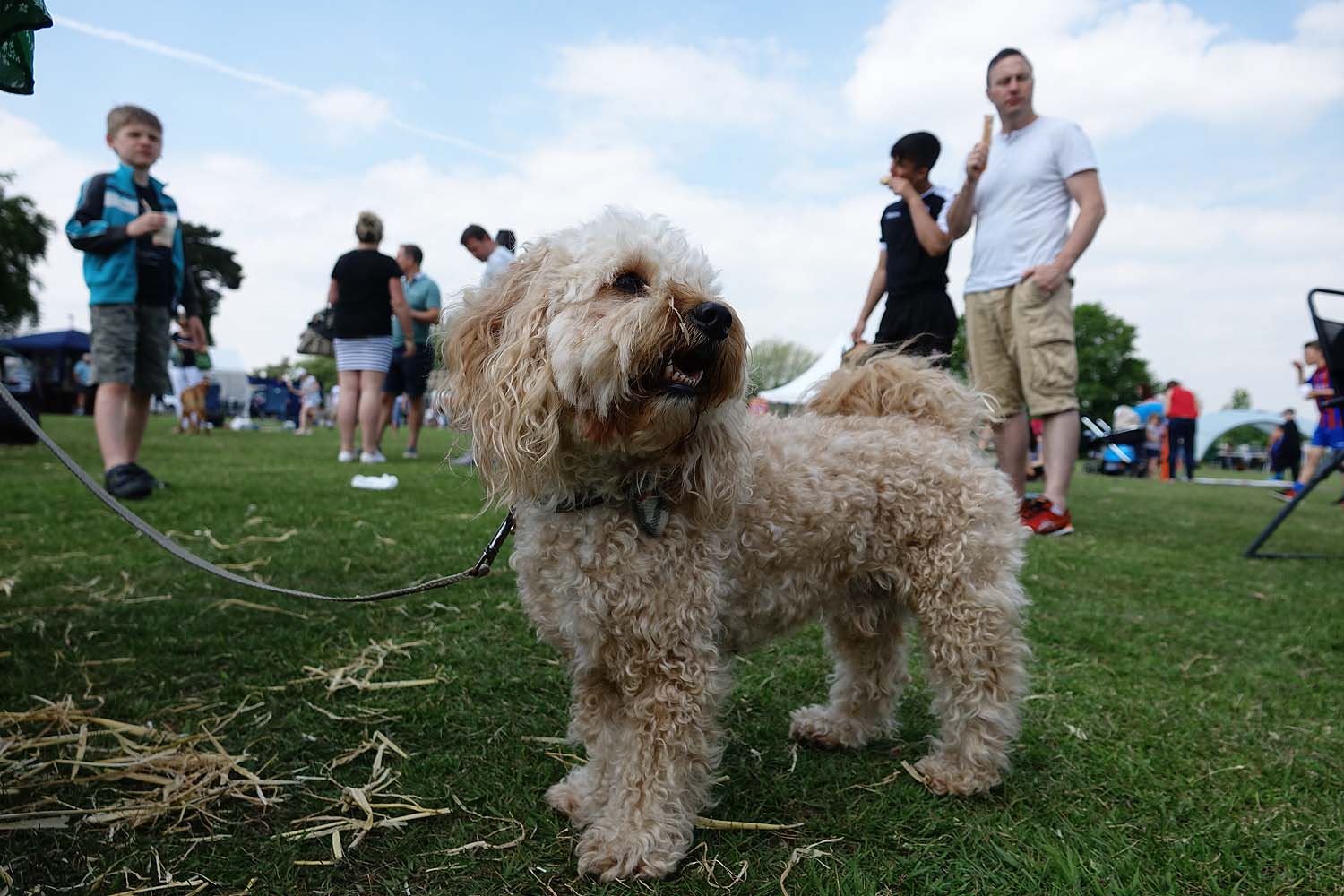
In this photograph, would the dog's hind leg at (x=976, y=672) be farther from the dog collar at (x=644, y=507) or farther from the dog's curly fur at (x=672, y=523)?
the dog collar at (x=644, y=507)

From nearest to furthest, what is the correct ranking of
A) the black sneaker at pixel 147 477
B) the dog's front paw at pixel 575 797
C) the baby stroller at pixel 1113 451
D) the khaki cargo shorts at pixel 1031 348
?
1. the dog's front paw at pixel 575 797
2. the khaki cargo shorts at pixel 1031 348
3. the black sneaker at pixel 147 477
4. the baby stroller at pixel 1113 451

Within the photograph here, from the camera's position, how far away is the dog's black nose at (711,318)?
6.35 ft

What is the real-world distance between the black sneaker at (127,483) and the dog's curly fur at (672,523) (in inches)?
201

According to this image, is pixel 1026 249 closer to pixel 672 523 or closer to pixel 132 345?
pixel 672 523

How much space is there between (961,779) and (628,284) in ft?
5.96

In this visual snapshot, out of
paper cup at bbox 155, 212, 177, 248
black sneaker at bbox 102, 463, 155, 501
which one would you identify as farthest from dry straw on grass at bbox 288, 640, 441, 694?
paper cup at bbox 155, 212, 177, 248

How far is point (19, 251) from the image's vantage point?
3562 centimetres

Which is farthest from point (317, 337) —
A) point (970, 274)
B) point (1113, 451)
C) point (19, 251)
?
point (19, 251)

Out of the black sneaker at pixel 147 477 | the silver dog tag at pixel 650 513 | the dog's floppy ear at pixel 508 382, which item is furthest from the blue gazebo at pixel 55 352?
the silver dog tag at pixel 650 513

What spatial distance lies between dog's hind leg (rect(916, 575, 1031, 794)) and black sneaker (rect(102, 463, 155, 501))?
6.02m

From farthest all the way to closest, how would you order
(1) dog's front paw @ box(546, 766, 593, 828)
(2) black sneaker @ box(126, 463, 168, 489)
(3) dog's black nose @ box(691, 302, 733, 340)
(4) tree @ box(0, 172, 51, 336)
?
(4) tree @ box(0, 172, 51, 336) < (2) black sneaker @ box(126, 463, 168, 489) < (1) dog's front paw @ box(546, 766, 593, 828) < (3) dog's black nose @ box(691, 302, 733, 340)

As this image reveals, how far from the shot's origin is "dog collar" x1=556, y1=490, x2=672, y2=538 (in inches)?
81.4

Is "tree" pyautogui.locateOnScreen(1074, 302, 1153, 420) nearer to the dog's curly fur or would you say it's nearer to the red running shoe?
the red running shoe

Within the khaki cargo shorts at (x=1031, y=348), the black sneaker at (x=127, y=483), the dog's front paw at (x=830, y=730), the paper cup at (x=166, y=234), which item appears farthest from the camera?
the black sneaker at (x=127, y=483)
